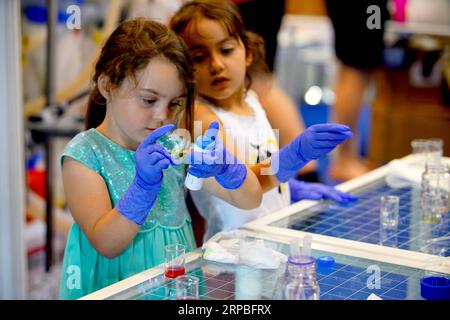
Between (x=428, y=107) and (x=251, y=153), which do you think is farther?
(x=428, y=107)

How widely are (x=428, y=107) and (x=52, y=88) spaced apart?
2.48 m

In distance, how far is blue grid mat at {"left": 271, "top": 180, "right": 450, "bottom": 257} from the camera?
5.13 feet

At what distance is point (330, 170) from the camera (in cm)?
396

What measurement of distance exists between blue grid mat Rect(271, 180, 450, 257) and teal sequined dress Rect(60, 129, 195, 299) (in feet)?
0.84

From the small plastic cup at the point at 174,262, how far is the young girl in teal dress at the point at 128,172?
12 centimetres

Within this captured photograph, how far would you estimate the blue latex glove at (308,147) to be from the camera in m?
1.52

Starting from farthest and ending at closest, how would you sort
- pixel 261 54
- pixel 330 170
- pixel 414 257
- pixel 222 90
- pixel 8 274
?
pixel 330 170 → pixel 8 274 → pixel 261 54 → pixel 222 90 → pixel 414 257

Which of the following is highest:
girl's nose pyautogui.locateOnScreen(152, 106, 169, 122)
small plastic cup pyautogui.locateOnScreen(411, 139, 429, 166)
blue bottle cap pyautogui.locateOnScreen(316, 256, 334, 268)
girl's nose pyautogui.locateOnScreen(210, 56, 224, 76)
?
girl's nose pyautogui.locateOnScreen(210, 56, 224, 76)

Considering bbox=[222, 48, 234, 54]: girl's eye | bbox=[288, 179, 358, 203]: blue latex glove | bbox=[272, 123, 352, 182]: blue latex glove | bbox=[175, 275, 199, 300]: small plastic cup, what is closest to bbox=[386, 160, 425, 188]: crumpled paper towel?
bbox=[288, 179, 358, 203]: blue latex glove

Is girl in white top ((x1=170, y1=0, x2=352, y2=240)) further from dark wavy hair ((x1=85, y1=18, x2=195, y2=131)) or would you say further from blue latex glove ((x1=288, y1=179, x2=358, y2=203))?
dark wavy hair ((x1=85, y1=18, x2=195, y2=131))

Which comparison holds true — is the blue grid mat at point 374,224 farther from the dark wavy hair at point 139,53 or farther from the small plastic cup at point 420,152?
the dark wavy hair at point 139,53
